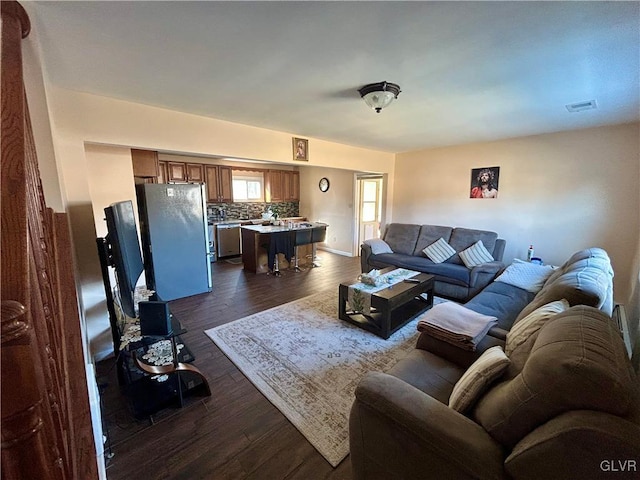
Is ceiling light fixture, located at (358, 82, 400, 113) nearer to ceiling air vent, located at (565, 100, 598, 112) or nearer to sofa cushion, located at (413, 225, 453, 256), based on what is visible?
ceiling air vent, located at (565, 100, 598, 112)

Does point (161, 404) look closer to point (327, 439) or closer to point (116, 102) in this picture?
point (327, 439)

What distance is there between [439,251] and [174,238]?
3919 millimetres

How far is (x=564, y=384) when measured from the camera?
81 cm

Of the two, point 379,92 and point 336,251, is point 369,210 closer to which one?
point 336,251

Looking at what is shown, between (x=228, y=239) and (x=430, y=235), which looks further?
(x=228, y=239)

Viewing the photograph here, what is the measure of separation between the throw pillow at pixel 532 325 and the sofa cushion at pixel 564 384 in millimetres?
366

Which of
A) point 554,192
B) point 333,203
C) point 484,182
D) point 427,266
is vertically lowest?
point 427,266

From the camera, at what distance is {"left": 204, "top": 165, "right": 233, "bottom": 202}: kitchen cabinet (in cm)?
582

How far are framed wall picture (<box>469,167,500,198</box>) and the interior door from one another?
206 centimetres

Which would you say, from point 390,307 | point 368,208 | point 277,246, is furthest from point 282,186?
point 390,307

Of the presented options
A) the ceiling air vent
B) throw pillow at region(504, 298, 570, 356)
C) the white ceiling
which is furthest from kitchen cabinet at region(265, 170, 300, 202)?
throw pillow at region(504, 298, 570, 356)

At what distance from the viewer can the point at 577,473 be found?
2.40ft

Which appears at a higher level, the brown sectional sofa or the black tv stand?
the brown sectional sofa

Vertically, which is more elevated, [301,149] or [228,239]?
[301,149]
